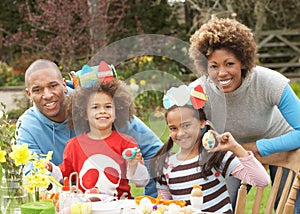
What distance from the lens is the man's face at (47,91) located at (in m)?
2.89

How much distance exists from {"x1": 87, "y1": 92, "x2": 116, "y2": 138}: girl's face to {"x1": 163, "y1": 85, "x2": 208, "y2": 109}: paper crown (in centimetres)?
22

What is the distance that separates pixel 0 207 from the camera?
7.65 ft

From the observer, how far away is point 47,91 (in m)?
2.90

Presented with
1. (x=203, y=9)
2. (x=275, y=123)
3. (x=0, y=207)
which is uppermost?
(x=203, y=9)

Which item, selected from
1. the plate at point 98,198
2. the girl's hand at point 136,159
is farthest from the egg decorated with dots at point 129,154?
the plate at point 98,198

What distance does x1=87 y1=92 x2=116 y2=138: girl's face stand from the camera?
8.27ft

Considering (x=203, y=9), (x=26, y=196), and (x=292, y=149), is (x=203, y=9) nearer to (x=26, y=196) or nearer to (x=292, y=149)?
(x=292, y=149)

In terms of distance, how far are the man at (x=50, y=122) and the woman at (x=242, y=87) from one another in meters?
0.33

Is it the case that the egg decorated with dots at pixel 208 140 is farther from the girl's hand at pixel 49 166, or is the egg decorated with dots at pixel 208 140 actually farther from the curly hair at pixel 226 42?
the girl's hand at pixel 49 166

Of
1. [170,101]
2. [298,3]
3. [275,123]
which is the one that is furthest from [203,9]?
[170,101]

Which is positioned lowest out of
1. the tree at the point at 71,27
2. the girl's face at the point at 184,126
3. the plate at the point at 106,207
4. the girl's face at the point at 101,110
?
the plate at the point at 106,207

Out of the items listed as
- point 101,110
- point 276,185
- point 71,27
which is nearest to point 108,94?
point 101,110

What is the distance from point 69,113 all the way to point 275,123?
929 mm

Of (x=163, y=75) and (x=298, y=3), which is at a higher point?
(x=298, y=3)
